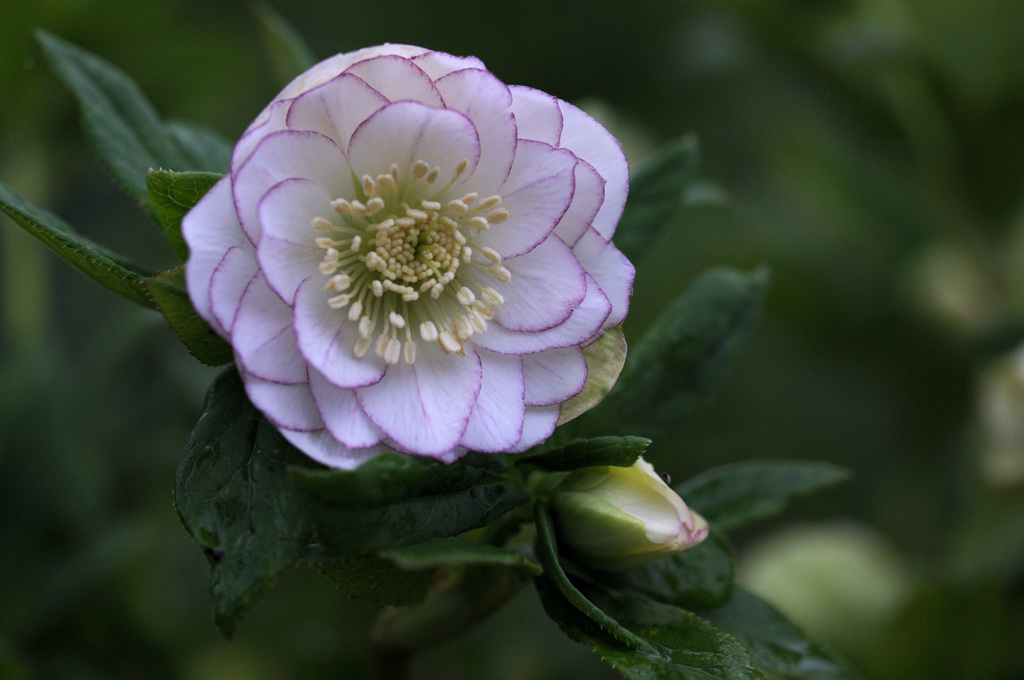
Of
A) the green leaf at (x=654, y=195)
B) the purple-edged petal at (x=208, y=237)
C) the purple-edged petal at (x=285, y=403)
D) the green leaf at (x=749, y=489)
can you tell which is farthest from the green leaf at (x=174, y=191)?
the green leaf at (x=749, y=489)

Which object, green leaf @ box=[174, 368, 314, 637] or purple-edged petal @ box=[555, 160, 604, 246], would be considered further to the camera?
purple-edged petal @ box=[555, 160, 604, 246]

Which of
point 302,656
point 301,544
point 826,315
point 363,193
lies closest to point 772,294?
point 826,315

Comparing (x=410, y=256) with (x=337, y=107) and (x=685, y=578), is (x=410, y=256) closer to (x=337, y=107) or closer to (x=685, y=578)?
(x=337, y=107)

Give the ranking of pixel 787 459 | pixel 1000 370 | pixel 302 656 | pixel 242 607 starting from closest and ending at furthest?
pixel 242 607, pixel 302 656, pixel 1000 370, pixel 787 459

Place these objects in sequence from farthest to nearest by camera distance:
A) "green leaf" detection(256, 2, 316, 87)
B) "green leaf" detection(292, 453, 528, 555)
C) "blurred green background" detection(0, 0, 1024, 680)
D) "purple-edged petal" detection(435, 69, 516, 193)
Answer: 1. "blurred green background" detection(0, 0, 1024, 680)
2. "green leaf" detection(256, 2, 316, 87)
3. "purple-edged petal" detection(435, 69, 516, 193)
4. "green leaf" detection(292, 453, 528, 555)

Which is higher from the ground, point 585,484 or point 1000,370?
point 585,484

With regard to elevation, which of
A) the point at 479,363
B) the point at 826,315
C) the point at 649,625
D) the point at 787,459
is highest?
the point at 479,363

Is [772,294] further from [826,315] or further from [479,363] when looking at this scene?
[479,363]

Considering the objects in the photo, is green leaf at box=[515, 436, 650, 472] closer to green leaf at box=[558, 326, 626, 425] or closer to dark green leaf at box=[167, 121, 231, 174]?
green leaf at box=[558, 326, 626, 425]

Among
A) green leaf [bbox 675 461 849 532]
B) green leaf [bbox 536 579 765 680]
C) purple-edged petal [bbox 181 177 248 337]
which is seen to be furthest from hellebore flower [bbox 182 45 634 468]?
green leaf [bbox 675 461 849 532]
